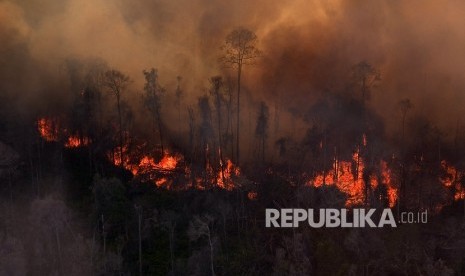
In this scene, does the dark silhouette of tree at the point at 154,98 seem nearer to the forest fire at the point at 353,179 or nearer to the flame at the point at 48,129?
the flame at the point at 48,129

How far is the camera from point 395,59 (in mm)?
43625

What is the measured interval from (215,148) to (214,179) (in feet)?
10.2

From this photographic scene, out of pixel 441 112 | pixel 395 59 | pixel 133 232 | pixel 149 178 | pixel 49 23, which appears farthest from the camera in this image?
pixel 49 23

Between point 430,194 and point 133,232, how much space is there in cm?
1829

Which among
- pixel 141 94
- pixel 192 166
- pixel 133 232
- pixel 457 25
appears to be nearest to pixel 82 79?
pixel 141 94

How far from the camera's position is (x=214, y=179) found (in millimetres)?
34750

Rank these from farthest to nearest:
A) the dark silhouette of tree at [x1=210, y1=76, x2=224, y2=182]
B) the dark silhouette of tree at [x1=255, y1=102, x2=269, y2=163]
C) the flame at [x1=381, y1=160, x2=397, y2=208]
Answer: the dark silhouette of tree at [x1=255, y1=102, x2=269, y2=163] → the dark silhouette of tree at [x1=210, y1=76, x2=224, y2=182] → the flame at [x1=381, y1=160, x2=397, y2=208]

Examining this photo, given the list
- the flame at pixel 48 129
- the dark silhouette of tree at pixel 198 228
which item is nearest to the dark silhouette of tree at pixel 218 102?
the dark silhouette of tree at pixel 198 228

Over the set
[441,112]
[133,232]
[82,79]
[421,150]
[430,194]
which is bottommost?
[133,232]

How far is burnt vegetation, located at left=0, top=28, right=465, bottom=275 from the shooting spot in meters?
27.0

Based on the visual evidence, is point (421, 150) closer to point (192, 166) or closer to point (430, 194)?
point (430, 194)

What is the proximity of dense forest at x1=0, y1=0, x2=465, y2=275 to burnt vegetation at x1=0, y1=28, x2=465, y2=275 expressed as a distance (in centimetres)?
12

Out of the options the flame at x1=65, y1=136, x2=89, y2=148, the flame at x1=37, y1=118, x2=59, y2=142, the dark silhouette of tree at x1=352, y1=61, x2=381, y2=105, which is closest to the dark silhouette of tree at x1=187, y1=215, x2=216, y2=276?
the flame at x1=65, y1=136, x2=89, y2=148

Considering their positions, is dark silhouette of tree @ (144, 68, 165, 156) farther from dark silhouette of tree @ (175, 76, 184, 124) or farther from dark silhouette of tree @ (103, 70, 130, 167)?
dark silhouette of tree @ (103, 70, 130, 167)
